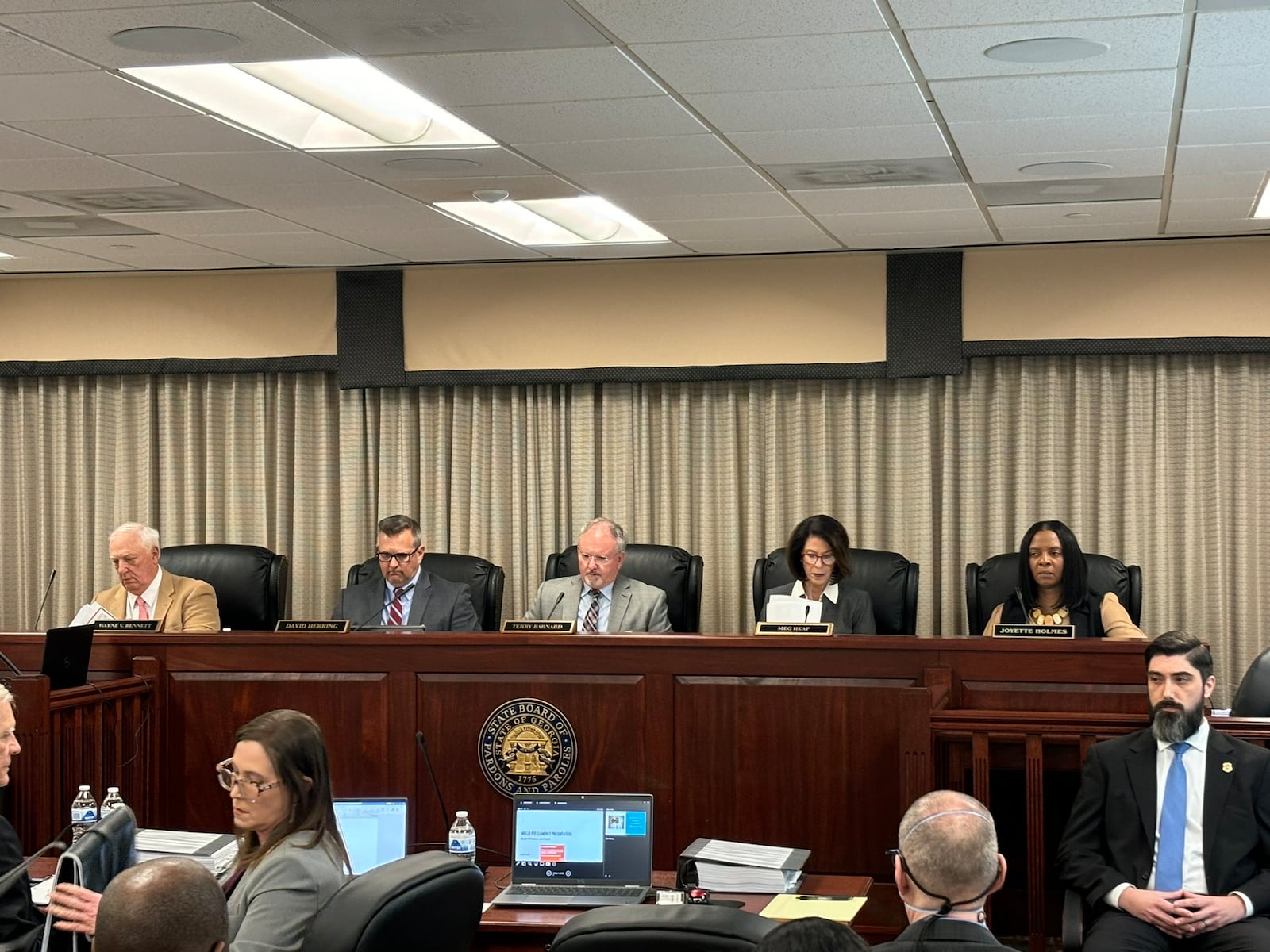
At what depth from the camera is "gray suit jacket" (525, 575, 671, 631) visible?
5742mm

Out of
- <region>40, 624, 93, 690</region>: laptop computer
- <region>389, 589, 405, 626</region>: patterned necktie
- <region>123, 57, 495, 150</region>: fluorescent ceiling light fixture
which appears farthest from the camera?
<region>389, 589, 405, 626</region>: patterned necktie

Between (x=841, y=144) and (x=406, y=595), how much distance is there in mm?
2427

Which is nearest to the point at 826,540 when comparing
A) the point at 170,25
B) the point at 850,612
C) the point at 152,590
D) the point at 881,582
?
the point at 850,612

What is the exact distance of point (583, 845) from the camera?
3.59m

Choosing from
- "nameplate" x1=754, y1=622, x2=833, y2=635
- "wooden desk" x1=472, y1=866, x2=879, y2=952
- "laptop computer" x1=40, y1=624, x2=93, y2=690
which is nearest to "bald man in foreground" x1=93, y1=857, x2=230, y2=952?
"wooden desk" x1=472, y1=866, x2=879, y2=952

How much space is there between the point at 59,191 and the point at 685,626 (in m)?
2.81

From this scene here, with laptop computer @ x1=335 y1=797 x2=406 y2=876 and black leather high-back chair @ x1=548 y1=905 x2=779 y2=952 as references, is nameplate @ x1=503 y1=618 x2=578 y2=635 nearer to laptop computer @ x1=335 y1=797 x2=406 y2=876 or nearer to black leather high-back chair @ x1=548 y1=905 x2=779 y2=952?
laptop computer @ x1=335 y1=797 x2=406 y2=876

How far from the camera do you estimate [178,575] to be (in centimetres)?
634

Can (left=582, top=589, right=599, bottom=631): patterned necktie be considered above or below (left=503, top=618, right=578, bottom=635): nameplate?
below

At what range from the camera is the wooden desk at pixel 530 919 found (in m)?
3.31

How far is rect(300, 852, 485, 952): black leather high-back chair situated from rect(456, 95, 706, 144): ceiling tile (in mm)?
2413

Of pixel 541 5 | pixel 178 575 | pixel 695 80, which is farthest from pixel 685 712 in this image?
pixel 178 575

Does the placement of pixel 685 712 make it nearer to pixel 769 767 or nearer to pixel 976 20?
pixel 769 767

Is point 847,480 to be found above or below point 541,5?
below
